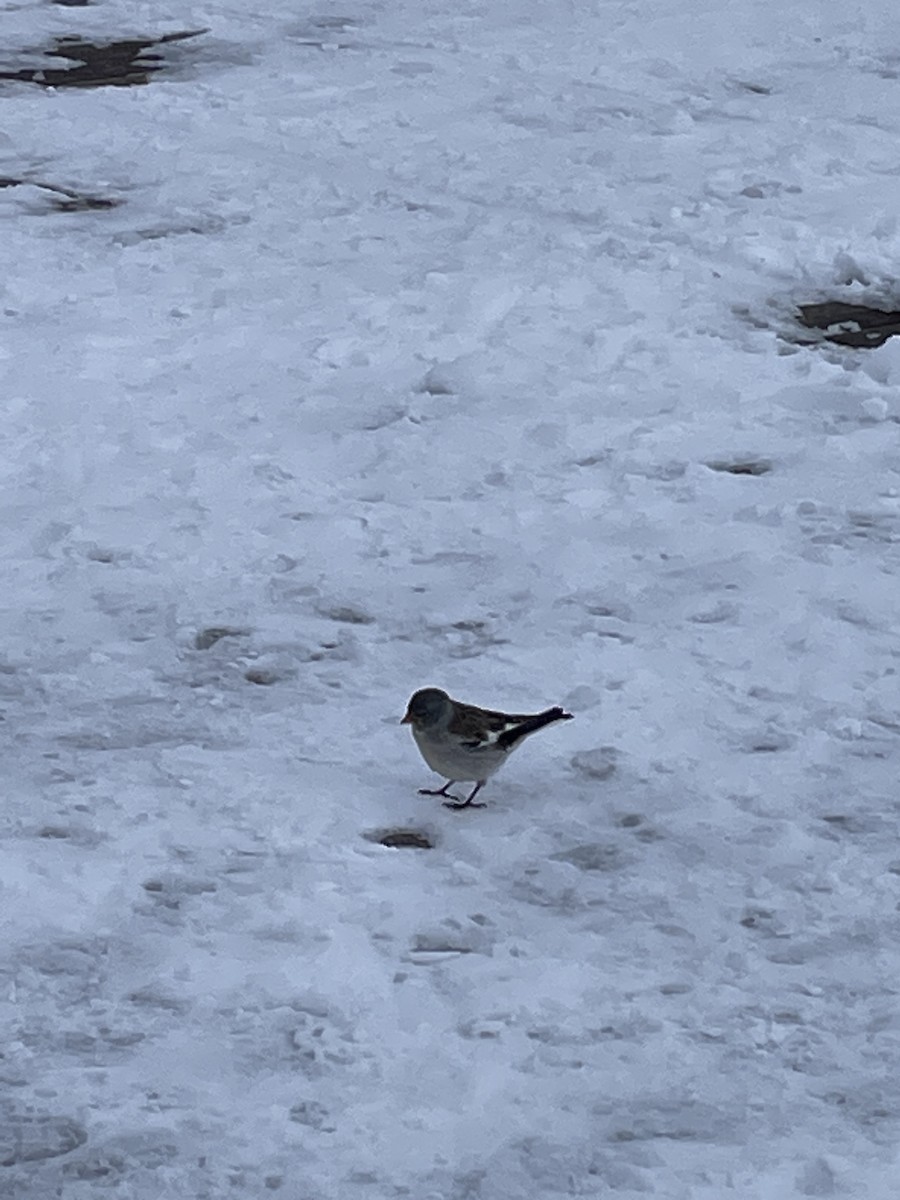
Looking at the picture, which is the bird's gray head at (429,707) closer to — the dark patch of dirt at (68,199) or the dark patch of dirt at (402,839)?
the dark patch of dirt at (402,839)

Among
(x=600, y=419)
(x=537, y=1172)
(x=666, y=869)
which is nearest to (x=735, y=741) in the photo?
(x=666, y=869)

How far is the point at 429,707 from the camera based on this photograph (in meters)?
4.56

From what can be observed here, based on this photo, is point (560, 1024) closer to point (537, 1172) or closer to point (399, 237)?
point (537, 1172)

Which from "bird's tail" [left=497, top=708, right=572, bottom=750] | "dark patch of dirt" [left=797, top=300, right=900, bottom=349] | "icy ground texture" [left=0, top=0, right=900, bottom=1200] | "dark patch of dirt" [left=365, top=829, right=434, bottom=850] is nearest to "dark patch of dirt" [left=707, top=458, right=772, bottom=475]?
"icy ground texture" [left=0, top=0, right=900, bottom=1200]

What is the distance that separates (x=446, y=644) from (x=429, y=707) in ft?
2.83

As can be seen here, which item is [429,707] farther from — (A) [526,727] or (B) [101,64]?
(B) [101,64]

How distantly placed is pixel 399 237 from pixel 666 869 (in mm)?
4694

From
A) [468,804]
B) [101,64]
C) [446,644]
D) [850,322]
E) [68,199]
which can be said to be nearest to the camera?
[468,804]

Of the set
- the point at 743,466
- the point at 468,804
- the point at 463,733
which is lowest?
the point at 468,804

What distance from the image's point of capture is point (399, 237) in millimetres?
8430

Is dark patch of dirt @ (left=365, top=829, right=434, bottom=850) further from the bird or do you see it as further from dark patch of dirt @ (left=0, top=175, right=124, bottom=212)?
dark patch of dirt @ (left=0, top=175, right=124, bottom=212)

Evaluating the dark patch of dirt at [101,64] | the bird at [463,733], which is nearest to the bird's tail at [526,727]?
the bird at [463,733]

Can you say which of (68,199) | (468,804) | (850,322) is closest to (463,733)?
(468,804)

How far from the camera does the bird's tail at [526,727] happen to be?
457cm
